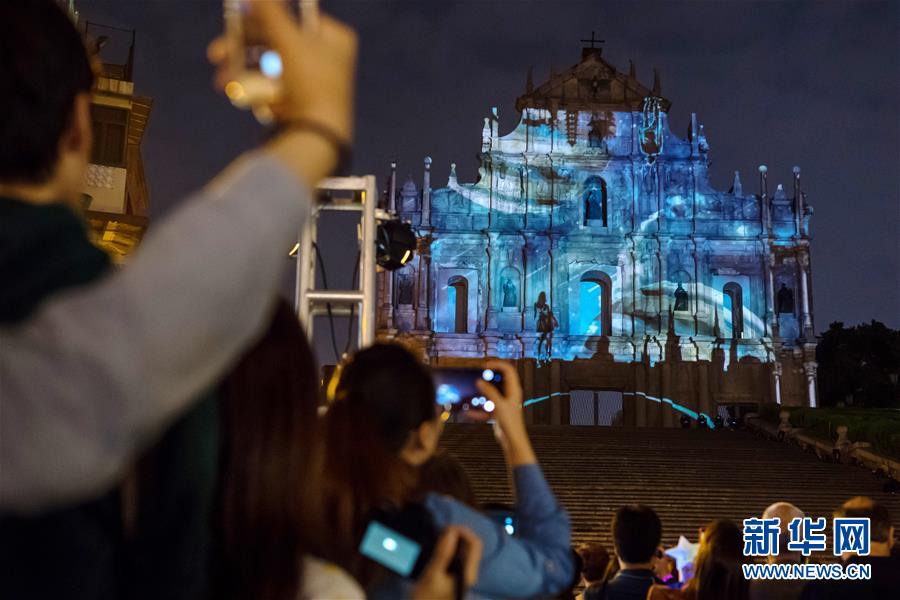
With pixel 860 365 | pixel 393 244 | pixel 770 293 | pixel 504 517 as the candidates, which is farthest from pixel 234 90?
pixel 860 365

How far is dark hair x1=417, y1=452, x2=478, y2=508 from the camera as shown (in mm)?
2658

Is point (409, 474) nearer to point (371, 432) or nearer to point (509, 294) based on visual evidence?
point (371, 432)

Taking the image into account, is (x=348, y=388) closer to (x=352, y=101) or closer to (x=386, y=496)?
(x=386, y=496)

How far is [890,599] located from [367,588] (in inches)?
132

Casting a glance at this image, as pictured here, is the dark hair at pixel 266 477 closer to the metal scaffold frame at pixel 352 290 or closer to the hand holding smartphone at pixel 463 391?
the hand holding smartphone at pixel 463 391

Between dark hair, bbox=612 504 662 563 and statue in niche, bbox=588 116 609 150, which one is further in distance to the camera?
statue in niche, bbox=588 116 609 150

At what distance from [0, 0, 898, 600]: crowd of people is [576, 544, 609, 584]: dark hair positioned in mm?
6069

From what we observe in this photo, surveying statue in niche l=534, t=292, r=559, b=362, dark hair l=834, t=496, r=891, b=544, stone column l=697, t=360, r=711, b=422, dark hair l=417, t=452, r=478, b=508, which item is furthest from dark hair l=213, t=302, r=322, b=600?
stone column l=697, t=360, r=711, b=422

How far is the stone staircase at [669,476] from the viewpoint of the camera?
17250mm

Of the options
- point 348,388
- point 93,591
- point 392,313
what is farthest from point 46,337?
point 392,313

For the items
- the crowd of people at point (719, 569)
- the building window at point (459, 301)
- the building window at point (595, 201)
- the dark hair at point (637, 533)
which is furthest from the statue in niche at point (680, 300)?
the dark hair at point (637, 533)

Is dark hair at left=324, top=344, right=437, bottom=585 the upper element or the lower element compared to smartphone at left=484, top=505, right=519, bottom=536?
upper

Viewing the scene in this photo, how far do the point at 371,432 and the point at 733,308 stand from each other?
38829mm

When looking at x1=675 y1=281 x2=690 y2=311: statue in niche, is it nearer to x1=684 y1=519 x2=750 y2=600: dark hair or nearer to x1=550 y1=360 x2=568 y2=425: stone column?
x1=550 y1=360 x2=568 y2=425: stone column
